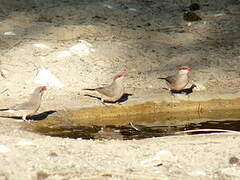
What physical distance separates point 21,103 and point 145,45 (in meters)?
3.58

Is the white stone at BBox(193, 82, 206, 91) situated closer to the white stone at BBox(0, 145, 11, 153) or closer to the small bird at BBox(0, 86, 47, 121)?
the small bird at BBox(0, 86, 47, 121)

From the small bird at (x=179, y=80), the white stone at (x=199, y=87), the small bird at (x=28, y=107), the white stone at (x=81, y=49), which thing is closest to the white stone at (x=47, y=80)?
the white stone at (x=81, y=49)

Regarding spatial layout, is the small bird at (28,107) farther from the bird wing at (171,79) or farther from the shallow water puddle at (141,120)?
the bird wing at (171,79)

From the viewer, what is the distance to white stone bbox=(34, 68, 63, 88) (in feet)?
37.7

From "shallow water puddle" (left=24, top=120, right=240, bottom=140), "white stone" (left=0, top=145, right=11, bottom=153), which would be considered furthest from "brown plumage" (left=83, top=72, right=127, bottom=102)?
"white stone" (left=0, top=145, right=11, bottom=153)

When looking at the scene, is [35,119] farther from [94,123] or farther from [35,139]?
[35,139]

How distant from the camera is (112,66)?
488 inches

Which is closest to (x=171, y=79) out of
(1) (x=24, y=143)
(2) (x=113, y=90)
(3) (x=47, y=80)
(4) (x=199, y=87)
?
(4) (x=199, y=87)

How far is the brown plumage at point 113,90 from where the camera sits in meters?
10.8

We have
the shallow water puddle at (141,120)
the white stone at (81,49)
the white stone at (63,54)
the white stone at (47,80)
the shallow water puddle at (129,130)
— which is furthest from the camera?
the white stone at (81,49)

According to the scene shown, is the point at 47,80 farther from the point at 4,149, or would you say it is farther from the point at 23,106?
the point at 4,149

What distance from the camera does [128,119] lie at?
10.6 m

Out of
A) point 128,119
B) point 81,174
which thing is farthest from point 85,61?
point 81,174

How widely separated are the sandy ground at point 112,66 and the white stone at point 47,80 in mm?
77
